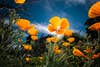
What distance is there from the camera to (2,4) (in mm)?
3371

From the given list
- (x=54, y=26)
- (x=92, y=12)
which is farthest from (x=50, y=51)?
(x=92, y=12)

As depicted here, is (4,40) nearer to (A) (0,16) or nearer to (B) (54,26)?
(A) (0,16)

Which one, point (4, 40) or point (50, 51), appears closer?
point (50, 51)

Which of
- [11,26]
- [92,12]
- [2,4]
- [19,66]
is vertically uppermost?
[2,4]

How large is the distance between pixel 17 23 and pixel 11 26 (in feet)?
0.32

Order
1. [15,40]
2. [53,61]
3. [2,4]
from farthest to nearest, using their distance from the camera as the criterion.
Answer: [15,40]
[2,4]
[53,61]

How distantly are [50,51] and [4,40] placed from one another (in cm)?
138

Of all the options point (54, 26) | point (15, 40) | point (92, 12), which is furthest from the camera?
point (15, 40)

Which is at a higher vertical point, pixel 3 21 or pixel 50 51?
pixel 3 21

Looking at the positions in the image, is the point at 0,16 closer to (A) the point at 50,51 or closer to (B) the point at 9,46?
(B) the point at 9,46

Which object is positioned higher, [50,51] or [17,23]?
[17,23]

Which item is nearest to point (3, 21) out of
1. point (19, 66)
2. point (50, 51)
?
point (19, 66)

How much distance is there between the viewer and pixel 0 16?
11.6ft

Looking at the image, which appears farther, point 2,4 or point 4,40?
point 4,40
